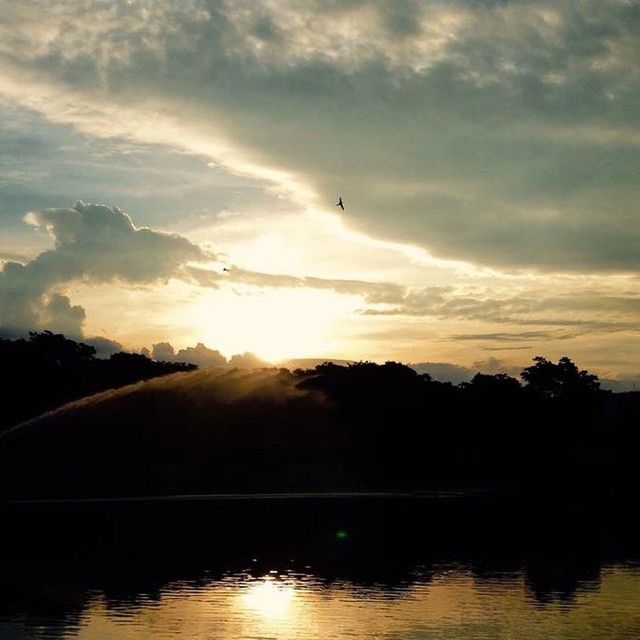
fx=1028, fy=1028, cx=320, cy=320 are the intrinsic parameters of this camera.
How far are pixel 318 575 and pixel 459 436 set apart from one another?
107369 mm

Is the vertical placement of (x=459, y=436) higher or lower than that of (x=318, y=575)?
higher

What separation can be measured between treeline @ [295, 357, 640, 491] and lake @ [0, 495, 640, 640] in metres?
51.7

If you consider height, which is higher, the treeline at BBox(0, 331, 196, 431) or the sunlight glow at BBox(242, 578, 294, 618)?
the treeline at BBox(0, 331, 196, 431)

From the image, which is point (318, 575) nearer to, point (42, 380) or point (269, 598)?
point (269, 598)

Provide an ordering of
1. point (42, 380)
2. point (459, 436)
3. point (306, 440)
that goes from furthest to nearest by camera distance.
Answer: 1. point (42, 380)
2. point (459, 436)
3. point (306, 440)

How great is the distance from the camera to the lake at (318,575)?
1538 inches

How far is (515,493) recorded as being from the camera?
384ft

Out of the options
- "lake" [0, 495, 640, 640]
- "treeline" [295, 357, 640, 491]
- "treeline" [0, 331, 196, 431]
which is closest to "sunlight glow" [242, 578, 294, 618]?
"lake" [0, 495, 640, 640]

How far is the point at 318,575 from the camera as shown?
5241cm

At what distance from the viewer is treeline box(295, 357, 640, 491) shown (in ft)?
466

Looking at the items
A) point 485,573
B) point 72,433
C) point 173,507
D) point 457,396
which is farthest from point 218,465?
point 485,573

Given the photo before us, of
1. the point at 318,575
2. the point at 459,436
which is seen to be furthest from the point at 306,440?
the point at 318,575

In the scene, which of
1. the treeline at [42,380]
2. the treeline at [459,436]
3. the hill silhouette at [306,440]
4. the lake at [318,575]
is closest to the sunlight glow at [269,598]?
the lake at [318,575]

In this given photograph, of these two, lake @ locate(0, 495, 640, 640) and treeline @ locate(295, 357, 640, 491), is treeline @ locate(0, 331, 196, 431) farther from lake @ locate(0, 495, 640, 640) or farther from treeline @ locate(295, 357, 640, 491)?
lake @ locate(0, 495, 640, 640)
